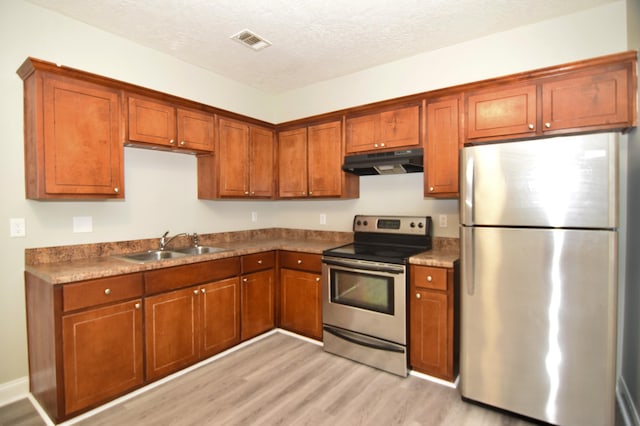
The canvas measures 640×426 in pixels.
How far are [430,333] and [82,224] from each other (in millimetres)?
2867

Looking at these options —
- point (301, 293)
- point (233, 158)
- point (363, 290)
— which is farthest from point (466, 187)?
point (233, 158)

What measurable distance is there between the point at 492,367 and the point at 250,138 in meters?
2.97

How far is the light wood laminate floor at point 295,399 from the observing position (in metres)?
2.03

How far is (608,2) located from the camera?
223 centimetres

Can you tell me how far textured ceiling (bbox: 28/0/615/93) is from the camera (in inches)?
88.7

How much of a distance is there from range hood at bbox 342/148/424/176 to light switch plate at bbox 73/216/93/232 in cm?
225

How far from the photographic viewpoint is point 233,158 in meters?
3.28

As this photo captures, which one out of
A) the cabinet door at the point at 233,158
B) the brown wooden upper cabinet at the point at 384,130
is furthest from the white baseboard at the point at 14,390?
the brown wooden upper cabinet at the point at 384,130

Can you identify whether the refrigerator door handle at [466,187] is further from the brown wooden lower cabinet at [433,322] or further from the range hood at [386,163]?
the range hood at [386,163]

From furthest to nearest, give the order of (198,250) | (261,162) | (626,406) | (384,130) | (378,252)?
(261,162) < (198,250) < (384,130) < (378,252) < (626,406)

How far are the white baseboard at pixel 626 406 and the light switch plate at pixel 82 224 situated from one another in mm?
3932

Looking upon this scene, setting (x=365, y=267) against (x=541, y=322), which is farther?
(x=365, y=267)

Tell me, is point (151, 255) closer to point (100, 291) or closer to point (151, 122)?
point (100, 291)

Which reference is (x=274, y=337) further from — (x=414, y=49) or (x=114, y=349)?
(x=414, y=49)
